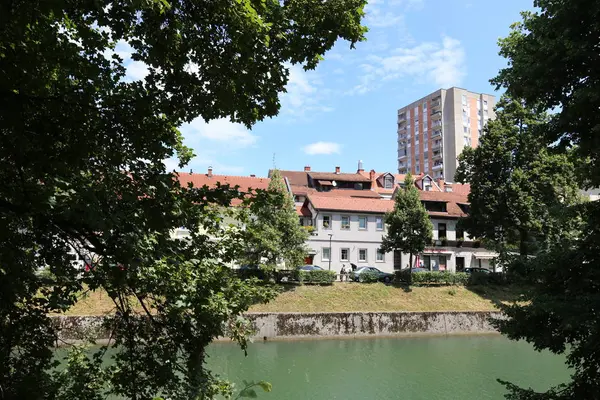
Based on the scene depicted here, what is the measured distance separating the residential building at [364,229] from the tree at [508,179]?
674 cm

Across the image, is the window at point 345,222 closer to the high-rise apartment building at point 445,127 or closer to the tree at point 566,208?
the tree at point 566,208

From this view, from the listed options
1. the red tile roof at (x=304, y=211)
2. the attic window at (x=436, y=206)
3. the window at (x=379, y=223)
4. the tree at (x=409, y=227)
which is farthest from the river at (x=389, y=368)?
the attic window at (x=436, y=206)

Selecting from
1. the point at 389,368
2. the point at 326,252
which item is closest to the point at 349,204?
the point at 326,252

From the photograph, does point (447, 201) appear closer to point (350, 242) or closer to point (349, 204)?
point (349, 204)

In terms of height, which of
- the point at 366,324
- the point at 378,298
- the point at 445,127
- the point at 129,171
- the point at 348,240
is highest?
the point at 445,127

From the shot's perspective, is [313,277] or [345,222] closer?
[313,277]

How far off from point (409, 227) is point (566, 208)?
2903 centimetres

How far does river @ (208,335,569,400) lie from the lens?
16859 mm

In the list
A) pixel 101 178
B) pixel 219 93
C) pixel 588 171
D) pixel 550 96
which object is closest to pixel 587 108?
pixel 550 96

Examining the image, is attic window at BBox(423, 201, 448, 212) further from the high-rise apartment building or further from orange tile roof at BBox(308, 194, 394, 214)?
the high-rise apartment building

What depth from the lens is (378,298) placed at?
104ft

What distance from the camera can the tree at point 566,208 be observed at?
658 cm

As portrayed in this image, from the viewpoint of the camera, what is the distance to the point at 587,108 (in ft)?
22.5

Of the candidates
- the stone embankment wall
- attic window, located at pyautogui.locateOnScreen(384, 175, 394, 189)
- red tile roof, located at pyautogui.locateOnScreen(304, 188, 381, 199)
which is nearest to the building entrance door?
red tile roof, located at pyautogui.locateOnScreen(304, 188, 381, 199)
